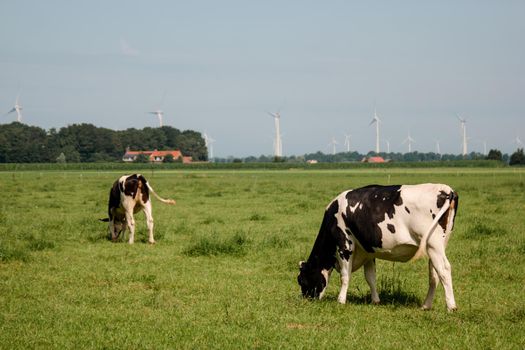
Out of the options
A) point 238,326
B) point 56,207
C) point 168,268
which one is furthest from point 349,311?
point 56,207

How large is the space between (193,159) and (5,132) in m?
52.8

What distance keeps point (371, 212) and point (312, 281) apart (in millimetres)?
1472

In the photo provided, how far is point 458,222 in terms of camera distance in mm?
20000

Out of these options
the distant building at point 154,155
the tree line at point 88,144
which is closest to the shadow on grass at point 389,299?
the tree line at point 88,144

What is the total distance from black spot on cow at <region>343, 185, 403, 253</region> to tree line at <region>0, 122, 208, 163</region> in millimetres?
126285

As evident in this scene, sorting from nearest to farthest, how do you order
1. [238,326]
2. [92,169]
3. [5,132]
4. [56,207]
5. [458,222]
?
[238,326]
[458,222]
[56,207]
[92,169]
[5,132]

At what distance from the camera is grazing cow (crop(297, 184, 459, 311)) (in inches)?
334

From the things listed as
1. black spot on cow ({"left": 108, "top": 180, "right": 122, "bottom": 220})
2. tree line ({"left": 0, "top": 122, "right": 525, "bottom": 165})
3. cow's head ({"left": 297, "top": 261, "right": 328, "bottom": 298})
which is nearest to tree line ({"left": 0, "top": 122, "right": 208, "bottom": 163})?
tree line ({"left": 0, "top": 122, "right": 525, "bottom": 165})

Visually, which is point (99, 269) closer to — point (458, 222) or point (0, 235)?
point (0, 235)

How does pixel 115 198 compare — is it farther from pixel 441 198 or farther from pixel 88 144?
pixel 88 144

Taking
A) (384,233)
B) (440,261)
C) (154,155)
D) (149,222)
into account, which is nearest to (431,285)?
(440,261)

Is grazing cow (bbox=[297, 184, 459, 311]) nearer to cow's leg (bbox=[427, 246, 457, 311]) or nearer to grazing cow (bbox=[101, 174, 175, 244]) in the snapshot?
cow's leg (bbox=[427, 246, 457, 311])

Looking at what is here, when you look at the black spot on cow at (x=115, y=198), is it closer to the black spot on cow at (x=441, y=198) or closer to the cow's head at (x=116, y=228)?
the cow's head at (x=116, y=228)

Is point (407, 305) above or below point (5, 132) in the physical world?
below
